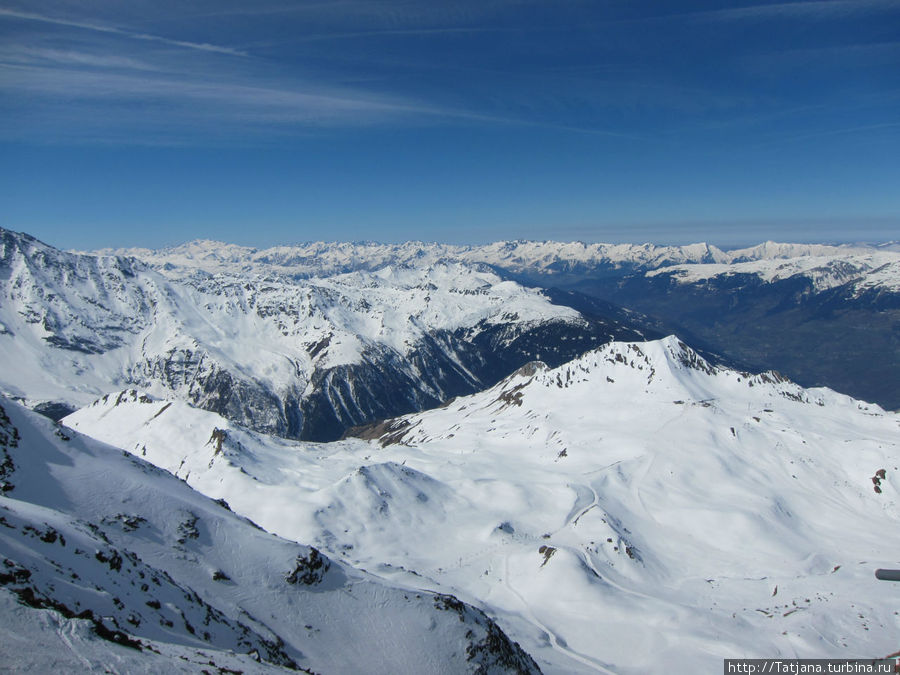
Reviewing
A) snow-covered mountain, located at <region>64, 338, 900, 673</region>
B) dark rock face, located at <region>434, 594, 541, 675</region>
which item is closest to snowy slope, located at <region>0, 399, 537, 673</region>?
dark rock face, located at <region>434, 594, 541, 675</region>

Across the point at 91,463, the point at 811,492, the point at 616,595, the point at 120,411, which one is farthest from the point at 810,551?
the point at 120,411

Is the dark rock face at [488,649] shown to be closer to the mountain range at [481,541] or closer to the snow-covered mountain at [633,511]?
the mountain range at [481,541]

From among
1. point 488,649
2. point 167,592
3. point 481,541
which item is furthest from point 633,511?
point 167,592

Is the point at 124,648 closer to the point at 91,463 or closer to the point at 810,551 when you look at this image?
the point at 91,463

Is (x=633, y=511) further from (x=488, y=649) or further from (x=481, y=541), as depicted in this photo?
(x=488, y=649)

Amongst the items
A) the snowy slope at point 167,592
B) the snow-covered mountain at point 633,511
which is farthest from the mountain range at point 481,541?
the snow-covered mountain at point 633,511
